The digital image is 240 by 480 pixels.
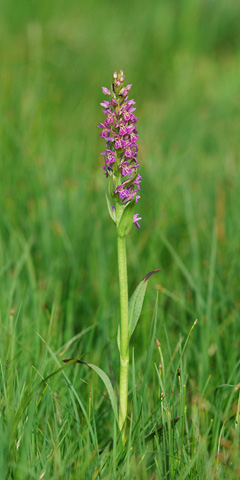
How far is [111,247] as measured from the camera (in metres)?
3.11

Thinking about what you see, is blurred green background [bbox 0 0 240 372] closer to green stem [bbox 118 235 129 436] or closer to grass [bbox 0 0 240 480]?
grass [bbox 0 0 240 480]

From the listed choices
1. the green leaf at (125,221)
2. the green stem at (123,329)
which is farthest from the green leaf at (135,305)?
the green leaf at (125,221)

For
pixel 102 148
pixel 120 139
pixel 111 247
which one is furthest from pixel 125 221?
pixel 102 148

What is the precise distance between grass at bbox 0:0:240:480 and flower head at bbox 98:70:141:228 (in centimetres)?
37

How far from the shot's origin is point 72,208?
11.0 ft

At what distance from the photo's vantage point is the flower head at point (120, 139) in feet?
5.25

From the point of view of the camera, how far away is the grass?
1642 mm

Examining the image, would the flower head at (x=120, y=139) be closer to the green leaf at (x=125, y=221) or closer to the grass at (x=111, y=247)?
the green leaf at (x=125, y=221)

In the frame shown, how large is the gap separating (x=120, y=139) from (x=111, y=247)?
5.06ft

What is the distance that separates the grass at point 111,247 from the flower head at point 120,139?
0.37 metres

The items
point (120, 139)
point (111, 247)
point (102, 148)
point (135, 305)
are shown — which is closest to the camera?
point (120, 139)

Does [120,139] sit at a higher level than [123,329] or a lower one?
higher

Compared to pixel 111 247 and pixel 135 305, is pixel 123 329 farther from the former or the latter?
pixel 111 247

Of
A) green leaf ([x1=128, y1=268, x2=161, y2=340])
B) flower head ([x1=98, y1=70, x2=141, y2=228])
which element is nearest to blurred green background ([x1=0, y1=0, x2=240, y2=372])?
green leaf ([x1=128, y1=268, x2=161, y2=340])
